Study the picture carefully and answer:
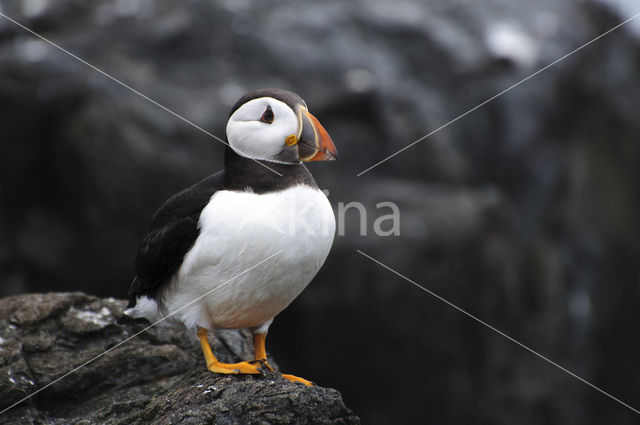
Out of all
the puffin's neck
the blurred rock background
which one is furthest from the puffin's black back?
the blurred rock background

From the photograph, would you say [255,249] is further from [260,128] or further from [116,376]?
[116,376]

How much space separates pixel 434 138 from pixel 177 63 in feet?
12.2

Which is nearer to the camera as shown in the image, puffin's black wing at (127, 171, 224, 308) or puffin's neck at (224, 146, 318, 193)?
puffin's neck at (224, 146, 318, 193)

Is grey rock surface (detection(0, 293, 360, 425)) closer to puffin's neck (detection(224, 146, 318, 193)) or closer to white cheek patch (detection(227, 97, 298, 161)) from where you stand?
puffin's neck (detection(224, 146, 318, 193))

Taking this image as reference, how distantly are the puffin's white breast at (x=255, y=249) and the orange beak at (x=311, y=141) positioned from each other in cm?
18

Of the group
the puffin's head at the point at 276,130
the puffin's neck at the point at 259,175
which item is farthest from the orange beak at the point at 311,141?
the puffin's neck at the point at 259,175

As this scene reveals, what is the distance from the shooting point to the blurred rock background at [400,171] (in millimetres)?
9477

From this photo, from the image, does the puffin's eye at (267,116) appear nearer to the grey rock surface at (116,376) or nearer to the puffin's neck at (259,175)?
the puffin's neck at (259,175)

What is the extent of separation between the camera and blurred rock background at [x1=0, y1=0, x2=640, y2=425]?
9477mm

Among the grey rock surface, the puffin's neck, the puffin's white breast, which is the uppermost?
the puffin's neck

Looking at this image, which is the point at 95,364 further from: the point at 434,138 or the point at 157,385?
the point at 434,138

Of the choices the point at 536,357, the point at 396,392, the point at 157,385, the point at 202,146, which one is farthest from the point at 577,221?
the point at 157,385

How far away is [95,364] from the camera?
4734 millimetres

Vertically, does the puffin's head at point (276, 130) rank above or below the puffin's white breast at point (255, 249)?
above
